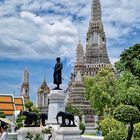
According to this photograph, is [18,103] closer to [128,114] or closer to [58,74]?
[58,74]

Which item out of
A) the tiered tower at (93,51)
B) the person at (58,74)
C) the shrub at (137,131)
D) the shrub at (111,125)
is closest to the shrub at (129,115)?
the shrub at (137,131)

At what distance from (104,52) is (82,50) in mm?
6789

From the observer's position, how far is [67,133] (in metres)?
20.1

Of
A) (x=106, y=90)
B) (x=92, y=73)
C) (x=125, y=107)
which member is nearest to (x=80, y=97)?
(x=92, y=73)

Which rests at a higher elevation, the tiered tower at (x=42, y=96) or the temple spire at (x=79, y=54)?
the temple spire at (x=79, y=54)

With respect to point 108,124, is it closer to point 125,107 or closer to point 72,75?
point 125,107

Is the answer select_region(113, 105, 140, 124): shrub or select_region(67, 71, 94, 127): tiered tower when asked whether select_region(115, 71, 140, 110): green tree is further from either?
select_region(67, 71, 94, 127): tiered tower

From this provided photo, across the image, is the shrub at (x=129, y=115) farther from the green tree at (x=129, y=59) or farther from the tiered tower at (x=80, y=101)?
the tiered tower at (x=80, y=101)

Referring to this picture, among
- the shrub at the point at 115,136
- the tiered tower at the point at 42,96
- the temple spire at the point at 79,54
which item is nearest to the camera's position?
the shrub at the point at 115,136

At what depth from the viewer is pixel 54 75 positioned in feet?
84.3

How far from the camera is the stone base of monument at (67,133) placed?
20.0 m

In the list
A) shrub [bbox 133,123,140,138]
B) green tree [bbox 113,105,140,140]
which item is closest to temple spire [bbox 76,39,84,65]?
shrub [bbox 133,123,140,138]

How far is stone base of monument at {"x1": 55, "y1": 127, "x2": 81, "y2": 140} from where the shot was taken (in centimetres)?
2003

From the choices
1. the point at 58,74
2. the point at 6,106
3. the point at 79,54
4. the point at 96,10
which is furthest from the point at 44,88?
the point at 58,74
